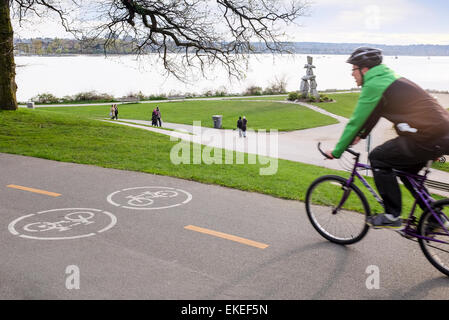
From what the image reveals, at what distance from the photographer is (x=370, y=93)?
3908 millimetres

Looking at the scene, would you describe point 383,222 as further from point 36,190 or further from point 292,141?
point 292,141

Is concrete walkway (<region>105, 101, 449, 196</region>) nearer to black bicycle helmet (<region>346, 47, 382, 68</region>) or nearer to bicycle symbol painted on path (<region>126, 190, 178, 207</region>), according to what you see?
bicycle symbol painted on path (<region>126, 190, 178, 207</region>)

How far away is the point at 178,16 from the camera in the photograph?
14.8 meters

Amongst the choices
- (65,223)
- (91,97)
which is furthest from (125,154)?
(91,97)

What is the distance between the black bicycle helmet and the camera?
4055 mm

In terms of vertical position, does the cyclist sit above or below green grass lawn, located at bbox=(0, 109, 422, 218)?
above

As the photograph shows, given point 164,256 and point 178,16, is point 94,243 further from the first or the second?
point 178,16

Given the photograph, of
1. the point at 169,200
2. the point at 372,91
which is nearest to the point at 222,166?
the point at 169,200

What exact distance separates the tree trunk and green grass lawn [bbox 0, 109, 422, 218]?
3.46ft

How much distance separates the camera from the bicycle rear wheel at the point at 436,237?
3.87m

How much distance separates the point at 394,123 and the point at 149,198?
155 inches

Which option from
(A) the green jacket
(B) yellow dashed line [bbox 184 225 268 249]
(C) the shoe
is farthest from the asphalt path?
(A) the green jacket

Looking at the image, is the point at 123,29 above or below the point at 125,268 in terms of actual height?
above
